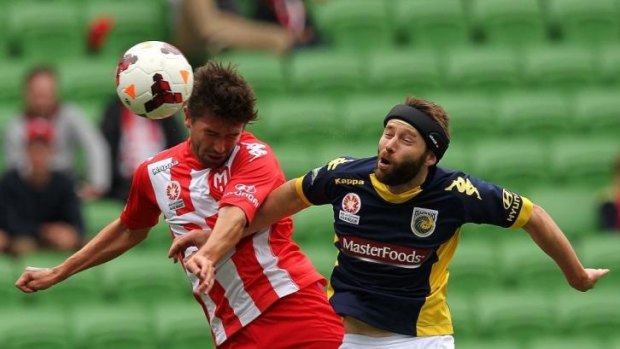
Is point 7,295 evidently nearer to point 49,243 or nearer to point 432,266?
point 49,243

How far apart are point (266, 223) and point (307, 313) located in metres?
0.48

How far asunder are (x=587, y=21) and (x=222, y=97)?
6.86m

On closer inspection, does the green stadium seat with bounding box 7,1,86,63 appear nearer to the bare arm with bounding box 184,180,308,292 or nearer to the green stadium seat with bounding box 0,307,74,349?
the green stadium seat with bounding box 0,307,74,349

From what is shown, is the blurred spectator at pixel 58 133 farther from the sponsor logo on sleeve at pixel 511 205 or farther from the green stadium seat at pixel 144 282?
the sponsor logo on sleeve at pixel 511 205

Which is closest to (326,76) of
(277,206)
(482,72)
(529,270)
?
(482,72)

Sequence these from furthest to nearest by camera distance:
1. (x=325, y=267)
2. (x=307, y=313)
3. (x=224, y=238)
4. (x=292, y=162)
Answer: (x=292, y=162) → (x=325, y=267) → (x=307, y=313) → (x=224, y=238)

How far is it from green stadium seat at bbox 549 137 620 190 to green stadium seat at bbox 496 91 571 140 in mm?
341

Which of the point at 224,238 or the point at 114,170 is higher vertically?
the point at 224,238

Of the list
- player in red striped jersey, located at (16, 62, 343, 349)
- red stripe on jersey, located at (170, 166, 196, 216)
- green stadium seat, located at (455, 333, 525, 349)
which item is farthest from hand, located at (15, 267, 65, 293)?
green stadium seat, located at (455, 333, 525, 349)

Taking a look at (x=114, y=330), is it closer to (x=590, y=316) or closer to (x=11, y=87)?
(x=11, y=87)

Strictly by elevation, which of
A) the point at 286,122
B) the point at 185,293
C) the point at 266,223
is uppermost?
the point at 266,223

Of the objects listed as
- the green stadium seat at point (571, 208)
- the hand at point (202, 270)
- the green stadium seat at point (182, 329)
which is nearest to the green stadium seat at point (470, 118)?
the green stadium seat at point (571, 208)

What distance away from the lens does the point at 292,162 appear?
1138 cm

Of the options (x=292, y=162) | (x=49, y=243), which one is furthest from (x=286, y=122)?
(x=49, y=243)
